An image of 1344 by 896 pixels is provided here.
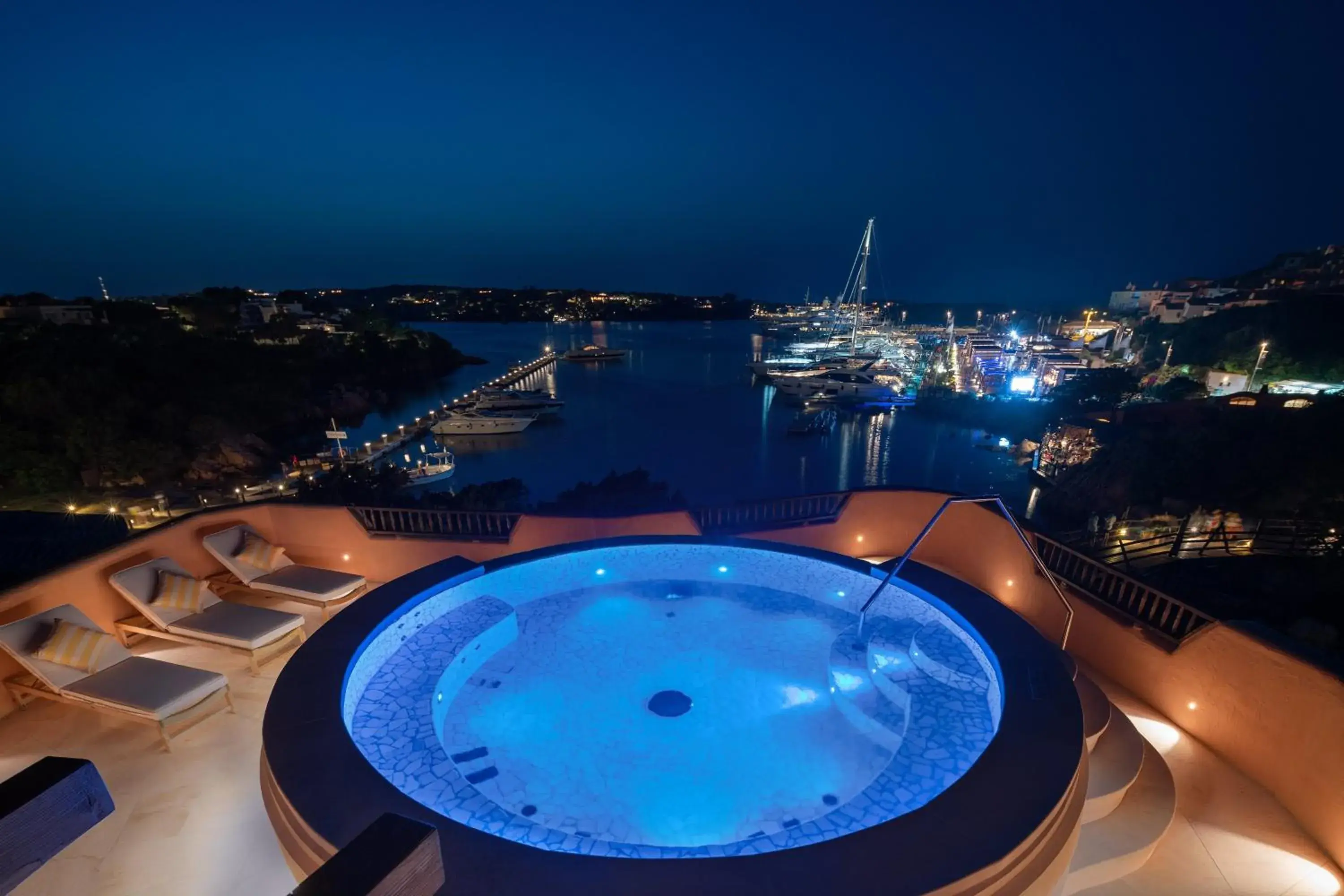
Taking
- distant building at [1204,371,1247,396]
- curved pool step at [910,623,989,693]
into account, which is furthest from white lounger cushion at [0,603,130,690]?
distant building at [1204,371,1247,396]

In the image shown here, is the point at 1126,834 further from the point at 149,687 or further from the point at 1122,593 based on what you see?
the point at 149,687

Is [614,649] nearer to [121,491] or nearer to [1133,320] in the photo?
[121,491]

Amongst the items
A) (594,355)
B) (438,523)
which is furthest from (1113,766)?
(594,355)

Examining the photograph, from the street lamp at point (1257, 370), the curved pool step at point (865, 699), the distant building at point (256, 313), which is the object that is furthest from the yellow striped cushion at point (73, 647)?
the distant building at point (256, 313)

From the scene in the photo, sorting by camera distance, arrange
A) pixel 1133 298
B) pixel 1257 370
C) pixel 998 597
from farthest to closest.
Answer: pixel 1133 298
pixel 1257 370
pixel 998 597

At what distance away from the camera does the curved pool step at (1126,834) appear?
3514 millimetres

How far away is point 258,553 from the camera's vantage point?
6180mm

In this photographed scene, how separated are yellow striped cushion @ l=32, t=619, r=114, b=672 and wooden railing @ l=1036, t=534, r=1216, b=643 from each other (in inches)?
A: 334

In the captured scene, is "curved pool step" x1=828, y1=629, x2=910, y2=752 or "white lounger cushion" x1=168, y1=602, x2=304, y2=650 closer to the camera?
"curved pool step" x1=828, y1=629, x2=910, y2=752

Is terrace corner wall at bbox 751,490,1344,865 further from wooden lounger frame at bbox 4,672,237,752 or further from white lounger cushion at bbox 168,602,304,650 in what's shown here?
wooden lounger frame at bbox 4,672,237,752

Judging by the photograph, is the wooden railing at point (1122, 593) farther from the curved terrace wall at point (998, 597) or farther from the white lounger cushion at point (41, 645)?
the white lounger cushion at point (41, 645)

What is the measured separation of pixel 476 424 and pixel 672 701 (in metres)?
30.6

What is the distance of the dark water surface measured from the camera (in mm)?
27953

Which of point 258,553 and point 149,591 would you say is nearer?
point 149,591
